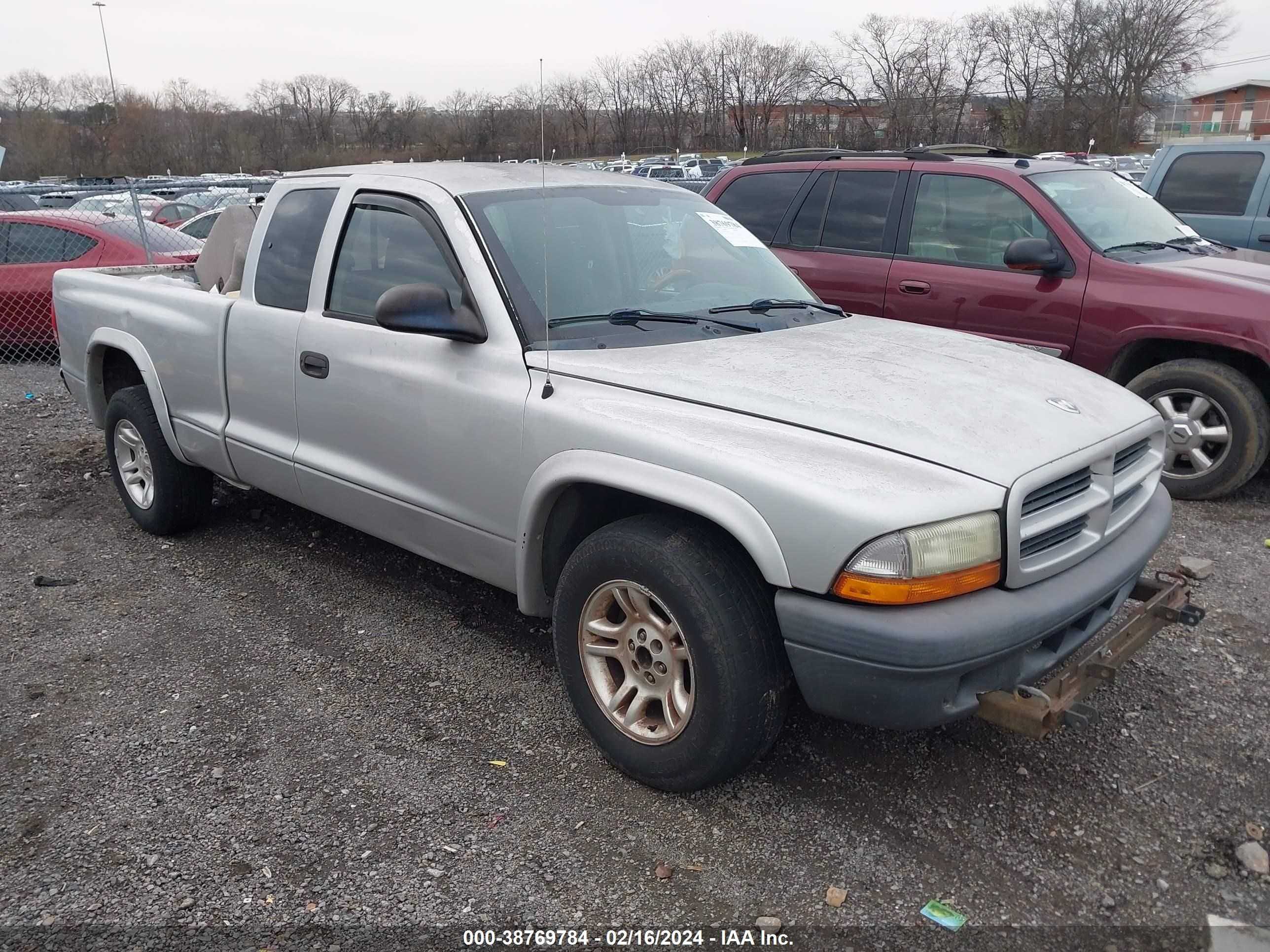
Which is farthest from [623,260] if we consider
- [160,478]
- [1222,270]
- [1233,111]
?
[1233,111]

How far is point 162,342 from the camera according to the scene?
482 centimetres

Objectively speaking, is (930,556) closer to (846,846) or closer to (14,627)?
(846,846)

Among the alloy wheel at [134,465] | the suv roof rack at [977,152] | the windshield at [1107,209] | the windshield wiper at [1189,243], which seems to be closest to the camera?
the alloy wheel at [134,465]

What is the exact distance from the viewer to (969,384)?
305 centimetres

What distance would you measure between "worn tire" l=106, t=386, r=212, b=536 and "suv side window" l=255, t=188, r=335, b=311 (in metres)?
1.21

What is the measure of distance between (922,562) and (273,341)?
291 centimetres

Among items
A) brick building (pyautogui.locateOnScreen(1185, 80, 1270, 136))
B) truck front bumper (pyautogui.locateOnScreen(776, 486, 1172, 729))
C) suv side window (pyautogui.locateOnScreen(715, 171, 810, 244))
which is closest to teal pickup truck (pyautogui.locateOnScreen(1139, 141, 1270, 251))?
suv side window (pyautogui.locateOnScreen(715, 171, 810, 244))

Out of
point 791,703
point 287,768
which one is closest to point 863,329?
point 791,703

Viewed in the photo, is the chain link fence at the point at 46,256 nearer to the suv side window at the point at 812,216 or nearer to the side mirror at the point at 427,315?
the suv side window at the point at 812,216

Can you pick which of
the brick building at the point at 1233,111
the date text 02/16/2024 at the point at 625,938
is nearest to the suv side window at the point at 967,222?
the date text 02/16/2024 at the point at 625,938

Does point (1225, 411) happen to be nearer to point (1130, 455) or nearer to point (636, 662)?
point (1130, 455)

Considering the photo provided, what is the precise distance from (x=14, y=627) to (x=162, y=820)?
1894mm

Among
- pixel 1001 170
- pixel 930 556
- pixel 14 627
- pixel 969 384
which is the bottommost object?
pixel 14 627

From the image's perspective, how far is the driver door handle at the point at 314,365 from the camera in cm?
389
